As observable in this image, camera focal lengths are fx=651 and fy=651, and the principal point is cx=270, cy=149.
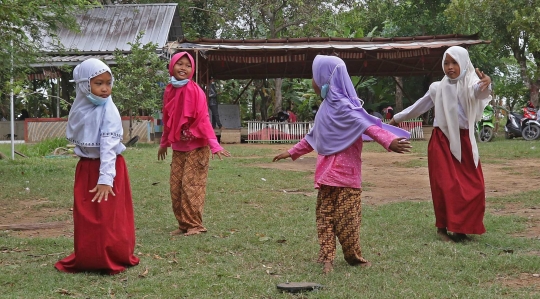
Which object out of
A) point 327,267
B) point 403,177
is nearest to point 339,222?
point 327,267

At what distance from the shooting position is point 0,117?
26.8 metres

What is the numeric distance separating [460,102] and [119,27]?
19.9 metres

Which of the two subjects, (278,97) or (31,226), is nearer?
(31,226)

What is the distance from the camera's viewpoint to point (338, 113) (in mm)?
4863

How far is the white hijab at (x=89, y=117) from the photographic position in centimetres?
485

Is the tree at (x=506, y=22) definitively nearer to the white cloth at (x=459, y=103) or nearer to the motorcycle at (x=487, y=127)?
the motorcycle at (x=487, y=127)

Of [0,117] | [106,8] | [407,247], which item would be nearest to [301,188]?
[407,247]

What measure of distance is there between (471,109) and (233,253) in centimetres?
253

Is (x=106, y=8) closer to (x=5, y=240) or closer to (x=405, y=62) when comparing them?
(x=405, y=62)

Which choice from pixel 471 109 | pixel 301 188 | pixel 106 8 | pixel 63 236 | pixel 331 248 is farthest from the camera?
pixel 106 8

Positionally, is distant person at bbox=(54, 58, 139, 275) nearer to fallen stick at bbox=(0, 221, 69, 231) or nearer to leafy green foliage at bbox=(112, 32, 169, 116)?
fallen stick at bbox=(0, 221, 69, 231)

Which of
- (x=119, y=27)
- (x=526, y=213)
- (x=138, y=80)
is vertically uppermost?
(x=119, y=27)

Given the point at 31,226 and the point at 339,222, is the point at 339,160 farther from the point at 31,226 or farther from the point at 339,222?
the point at 31,226

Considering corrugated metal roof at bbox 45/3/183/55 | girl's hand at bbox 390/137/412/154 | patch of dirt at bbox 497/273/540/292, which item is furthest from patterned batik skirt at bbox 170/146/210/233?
corrugated metal roof at bbox 45/3/183/55
